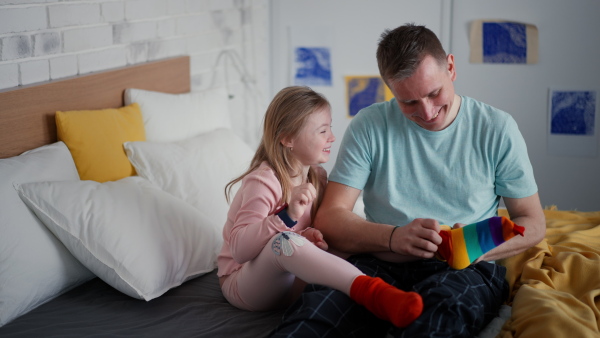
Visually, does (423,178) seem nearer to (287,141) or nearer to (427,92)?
(427,92)

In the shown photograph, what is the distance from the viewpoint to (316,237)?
1768 mm

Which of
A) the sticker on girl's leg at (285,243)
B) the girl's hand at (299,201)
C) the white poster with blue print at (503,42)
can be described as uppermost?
the white poster with blue print at (503,42)

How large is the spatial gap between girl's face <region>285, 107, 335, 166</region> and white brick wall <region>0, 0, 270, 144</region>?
86 centimetres

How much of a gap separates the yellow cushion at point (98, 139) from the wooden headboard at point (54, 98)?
5 cm

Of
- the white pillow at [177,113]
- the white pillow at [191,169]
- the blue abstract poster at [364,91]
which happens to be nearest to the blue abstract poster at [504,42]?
the blue abstract poster at [364,91]

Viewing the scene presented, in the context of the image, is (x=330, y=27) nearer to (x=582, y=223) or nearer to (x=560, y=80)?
(x=560, y=80)

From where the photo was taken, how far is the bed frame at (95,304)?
164 centimetres

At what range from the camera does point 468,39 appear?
3404 mm

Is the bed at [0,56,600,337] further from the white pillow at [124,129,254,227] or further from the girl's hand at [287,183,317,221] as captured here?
the girl's hand at [287,183,317,221]

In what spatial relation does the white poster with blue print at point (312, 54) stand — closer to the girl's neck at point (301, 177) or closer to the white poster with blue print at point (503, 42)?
the white poster with blue print at point (503, 42)

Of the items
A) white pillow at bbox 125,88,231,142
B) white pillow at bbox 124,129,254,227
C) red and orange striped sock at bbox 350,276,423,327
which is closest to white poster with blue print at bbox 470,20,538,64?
white pillow at bbox 125,88,231,142

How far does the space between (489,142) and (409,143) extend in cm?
21

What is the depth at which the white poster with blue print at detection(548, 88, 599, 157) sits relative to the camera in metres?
3.26

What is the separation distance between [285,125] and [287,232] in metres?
0.37
